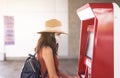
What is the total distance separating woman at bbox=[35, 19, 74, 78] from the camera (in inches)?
75.7

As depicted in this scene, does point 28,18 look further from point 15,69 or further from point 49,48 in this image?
point 49,48

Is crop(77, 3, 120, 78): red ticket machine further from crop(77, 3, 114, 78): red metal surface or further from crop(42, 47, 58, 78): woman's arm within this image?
crop(42, 47, 58, 78): woman's arm

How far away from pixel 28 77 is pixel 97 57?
2.38ft

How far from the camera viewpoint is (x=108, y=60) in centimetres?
156

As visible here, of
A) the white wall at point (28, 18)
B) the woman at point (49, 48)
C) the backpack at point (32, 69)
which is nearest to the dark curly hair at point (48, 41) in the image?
the woman at point (49, 48)

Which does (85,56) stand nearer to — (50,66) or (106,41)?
(50,66)

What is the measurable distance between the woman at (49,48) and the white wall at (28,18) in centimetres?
657

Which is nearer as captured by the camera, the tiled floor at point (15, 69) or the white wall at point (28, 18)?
the tiled floor at point (15, 69)

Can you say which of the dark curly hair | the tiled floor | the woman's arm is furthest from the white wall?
the woman's arm

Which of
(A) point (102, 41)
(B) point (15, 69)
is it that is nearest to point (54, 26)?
(A) point (102, 41)

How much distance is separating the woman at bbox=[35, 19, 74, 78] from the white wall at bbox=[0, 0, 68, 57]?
259 inches

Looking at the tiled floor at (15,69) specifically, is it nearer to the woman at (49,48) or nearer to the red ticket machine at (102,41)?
the woman at (49,48)

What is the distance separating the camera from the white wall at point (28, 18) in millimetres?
8516

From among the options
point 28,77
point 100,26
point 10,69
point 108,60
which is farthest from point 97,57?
point 10,69
